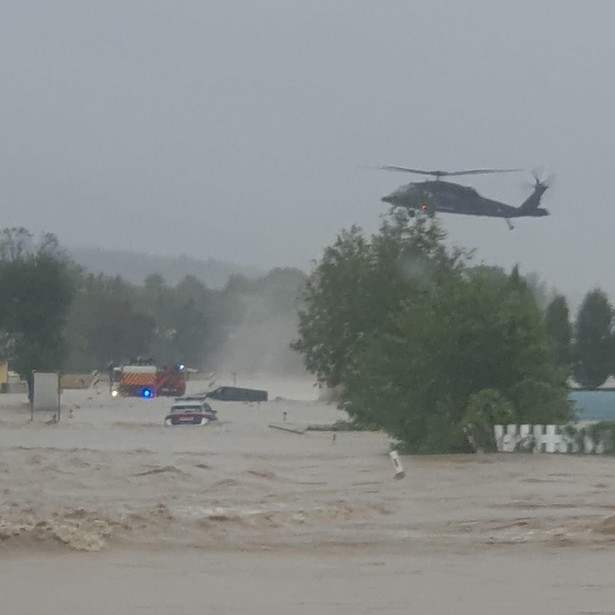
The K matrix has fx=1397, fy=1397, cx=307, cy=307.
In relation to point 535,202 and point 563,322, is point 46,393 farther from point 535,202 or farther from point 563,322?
point 535,202

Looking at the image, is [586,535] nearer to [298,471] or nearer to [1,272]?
[298,471]

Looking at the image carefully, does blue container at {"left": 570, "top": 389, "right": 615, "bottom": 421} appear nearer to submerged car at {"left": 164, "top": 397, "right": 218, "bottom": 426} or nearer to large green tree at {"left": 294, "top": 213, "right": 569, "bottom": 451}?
large green tree at {"left": 294, "top": 213, "right": 569, "bottom": 451}

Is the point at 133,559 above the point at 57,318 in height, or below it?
below

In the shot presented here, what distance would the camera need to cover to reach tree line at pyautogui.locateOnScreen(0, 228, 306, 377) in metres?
69.8

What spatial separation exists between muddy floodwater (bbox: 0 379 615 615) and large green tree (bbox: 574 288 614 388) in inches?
1521

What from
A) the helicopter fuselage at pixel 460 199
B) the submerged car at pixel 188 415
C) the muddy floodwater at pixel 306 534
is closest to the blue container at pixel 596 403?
the submerged car at pixel 188 415

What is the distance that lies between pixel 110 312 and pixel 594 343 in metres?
64.3

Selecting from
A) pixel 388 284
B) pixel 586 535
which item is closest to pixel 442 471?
pixel 586 535

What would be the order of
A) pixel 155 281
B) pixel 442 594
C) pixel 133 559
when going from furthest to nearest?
pixel 155 281
pixel 133 559
pixel 442 594

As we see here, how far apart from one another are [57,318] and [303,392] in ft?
116

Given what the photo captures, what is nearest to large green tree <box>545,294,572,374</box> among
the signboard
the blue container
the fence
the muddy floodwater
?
the blue container

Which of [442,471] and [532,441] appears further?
[532,441]

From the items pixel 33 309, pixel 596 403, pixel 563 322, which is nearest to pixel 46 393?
pixel 33 309

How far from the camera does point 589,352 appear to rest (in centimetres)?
6781
